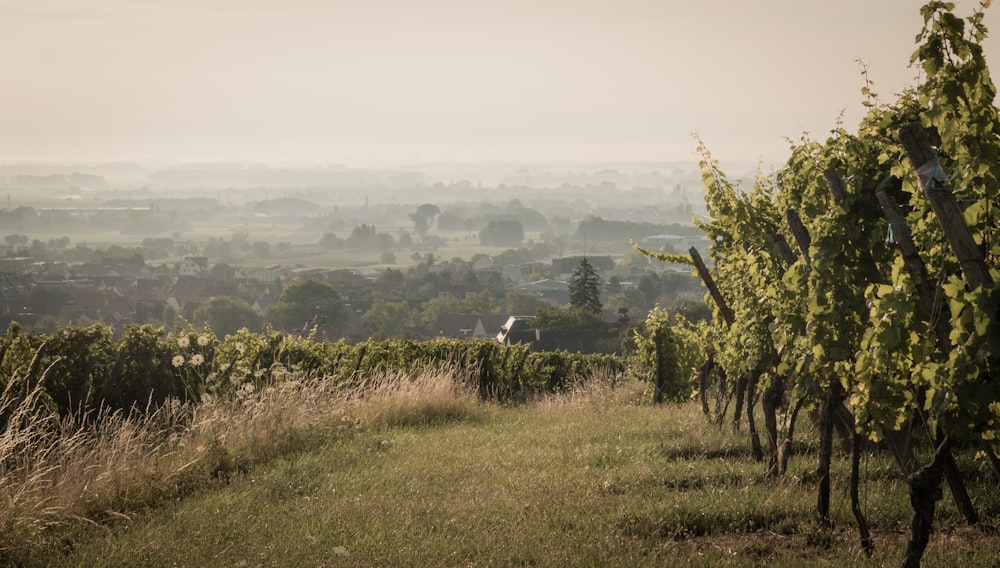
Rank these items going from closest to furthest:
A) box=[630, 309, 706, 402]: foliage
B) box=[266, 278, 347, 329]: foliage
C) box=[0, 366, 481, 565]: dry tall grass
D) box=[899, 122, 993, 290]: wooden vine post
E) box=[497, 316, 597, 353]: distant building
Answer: box=[899, 122, 993, 290]: wooden vine post < box=[0, 366, 481, 565]: dry tall grass < box=[630, 309, 706, 402]: foliage < box=[497, 316, 597, 353]: distant building < box=[266, 278, 347, 329]: foliage

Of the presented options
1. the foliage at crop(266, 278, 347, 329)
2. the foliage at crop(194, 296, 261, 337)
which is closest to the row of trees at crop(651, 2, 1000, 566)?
the foliage at crop(266, 278, 347, 329)

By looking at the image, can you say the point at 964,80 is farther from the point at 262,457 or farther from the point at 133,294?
the point at 133,294

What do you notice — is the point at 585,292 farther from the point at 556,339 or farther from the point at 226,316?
the point at 226,316

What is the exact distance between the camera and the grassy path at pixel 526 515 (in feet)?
18.1

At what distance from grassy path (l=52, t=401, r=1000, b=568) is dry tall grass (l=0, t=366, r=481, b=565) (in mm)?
325

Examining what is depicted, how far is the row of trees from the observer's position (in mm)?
4254


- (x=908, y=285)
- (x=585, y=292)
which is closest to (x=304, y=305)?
(x=585, y=292)

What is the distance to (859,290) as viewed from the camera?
18.3ft

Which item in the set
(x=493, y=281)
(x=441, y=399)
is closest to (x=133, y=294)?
(x=493, y=281)

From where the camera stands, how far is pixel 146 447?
27.3 feet

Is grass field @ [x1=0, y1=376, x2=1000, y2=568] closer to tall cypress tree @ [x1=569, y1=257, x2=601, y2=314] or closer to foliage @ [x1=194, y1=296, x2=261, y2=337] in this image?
tall cypress tree @ [x1=569, y1=257, x2=601, y2=314]

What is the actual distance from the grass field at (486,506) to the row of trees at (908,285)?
16.9 inches

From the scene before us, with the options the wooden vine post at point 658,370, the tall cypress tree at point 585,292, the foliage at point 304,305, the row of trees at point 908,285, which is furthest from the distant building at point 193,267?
the row of trees at point 908,285

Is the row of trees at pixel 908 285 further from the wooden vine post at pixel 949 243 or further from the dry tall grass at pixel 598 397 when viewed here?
the dry tall grass at pixel 598 397
